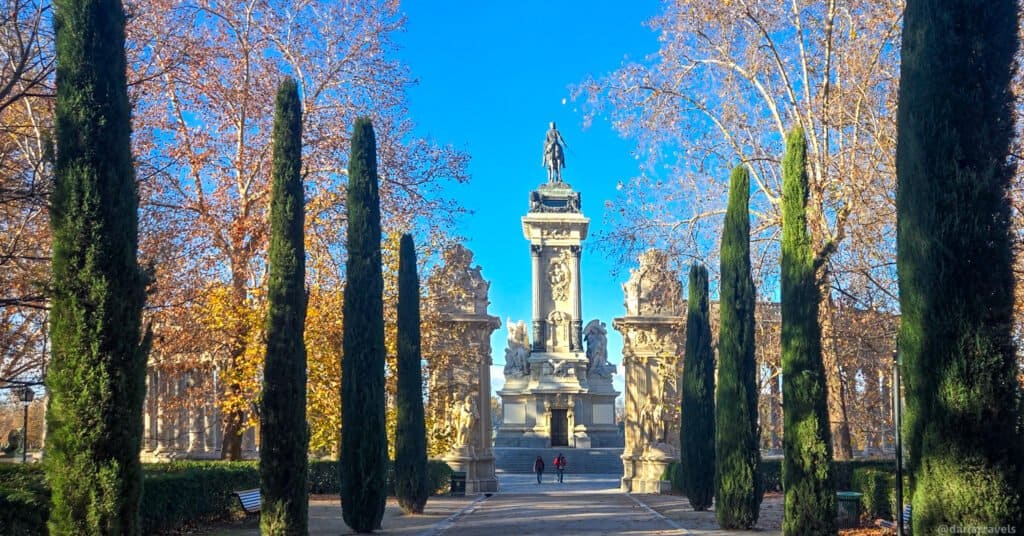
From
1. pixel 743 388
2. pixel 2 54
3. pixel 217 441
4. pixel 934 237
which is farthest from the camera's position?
pixel 217 441

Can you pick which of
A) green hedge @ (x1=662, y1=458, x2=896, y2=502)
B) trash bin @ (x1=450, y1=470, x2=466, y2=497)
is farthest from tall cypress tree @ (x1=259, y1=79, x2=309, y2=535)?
trash bin @ (x1=450, y1=470, x2=466, y2=497)

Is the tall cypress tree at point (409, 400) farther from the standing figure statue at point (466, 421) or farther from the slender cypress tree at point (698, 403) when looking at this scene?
the standing figure statue at point (466, 421)

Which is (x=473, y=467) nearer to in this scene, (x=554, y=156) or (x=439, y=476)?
(x=439, y=476)

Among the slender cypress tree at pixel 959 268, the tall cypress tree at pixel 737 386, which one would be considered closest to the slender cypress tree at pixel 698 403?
the tall cypress tree at pixel 737 386

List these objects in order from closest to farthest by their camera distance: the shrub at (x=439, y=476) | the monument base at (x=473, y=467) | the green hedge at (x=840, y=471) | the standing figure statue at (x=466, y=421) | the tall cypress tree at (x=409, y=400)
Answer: the green hedge at (x=840, y=471) → the tall cypress tree at (x=409, y=400) → the shrub at (x=439, y=476) → the monument base at (x=473, y=467) → the standing figure statue at (x=466, y=421)

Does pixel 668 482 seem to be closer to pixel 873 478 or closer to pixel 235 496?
pixel 873 478

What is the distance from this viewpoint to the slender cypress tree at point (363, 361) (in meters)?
17.7

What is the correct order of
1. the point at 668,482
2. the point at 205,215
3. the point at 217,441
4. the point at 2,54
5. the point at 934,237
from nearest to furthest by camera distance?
the point at 934,237
the point at 2,54
the point at 205,215
the point at 668,482
the point at 217,441

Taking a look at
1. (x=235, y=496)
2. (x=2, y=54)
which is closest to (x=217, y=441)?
(x=235, y=496)

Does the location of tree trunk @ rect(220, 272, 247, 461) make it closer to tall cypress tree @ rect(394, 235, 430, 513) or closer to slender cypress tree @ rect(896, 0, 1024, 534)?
tall cypress tree @ rect(394, 235, 430, 513)

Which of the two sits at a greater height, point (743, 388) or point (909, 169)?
point (909, 169)

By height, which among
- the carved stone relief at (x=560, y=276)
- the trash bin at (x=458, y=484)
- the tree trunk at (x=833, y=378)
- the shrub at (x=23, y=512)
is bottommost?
the trash bin at (x=458, y=484)

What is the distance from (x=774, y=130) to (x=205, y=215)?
14.2 meters

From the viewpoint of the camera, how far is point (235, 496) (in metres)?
20.0
